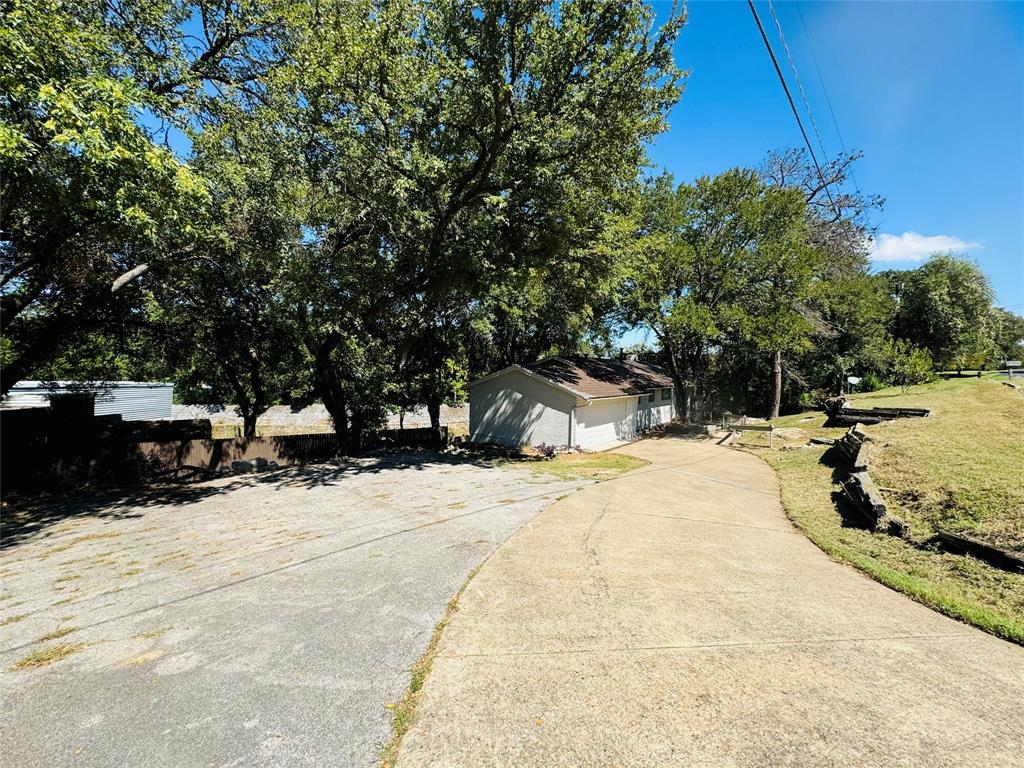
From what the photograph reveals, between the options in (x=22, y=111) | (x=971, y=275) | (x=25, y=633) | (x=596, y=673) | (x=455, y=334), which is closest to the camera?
(x=596, y=673)

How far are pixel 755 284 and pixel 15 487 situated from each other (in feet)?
93.4

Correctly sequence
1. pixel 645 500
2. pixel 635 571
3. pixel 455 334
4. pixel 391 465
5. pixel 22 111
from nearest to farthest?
1. pixel 635 571
2. pixel 22 111
3. pixel 645 500
4. pixel 391 465
5. pixel 455 334

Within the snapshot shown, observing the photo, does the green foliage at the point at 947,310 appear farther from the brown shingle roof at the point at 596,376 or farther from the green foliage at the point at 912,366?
the brown shingle roof at the point at 596,376

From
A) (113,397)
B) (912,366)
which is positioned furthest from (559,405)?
(113,397)

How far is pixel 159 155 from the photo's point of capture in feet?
21.7

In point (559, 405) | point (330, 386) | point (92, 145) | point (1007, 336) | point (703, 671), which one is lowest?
point (703, 671)

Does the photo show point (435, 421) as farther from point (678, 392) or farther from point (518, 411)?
point (678, 392)

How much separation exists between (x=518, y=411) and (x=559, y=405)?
2311 mm

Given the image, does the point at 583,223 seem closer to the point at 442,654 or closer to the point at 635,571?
the point at 635,571

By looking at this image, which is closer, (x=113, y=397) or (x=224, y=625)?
(x=224, y=625)

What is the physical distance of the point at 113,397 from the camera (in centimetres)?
2317

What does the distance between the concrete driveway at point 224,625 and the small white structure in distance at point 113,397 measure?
588 inches

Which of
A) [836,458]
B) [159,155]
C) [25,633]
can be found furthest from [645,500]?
[159,155]

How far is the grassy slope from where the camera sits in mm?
5355
